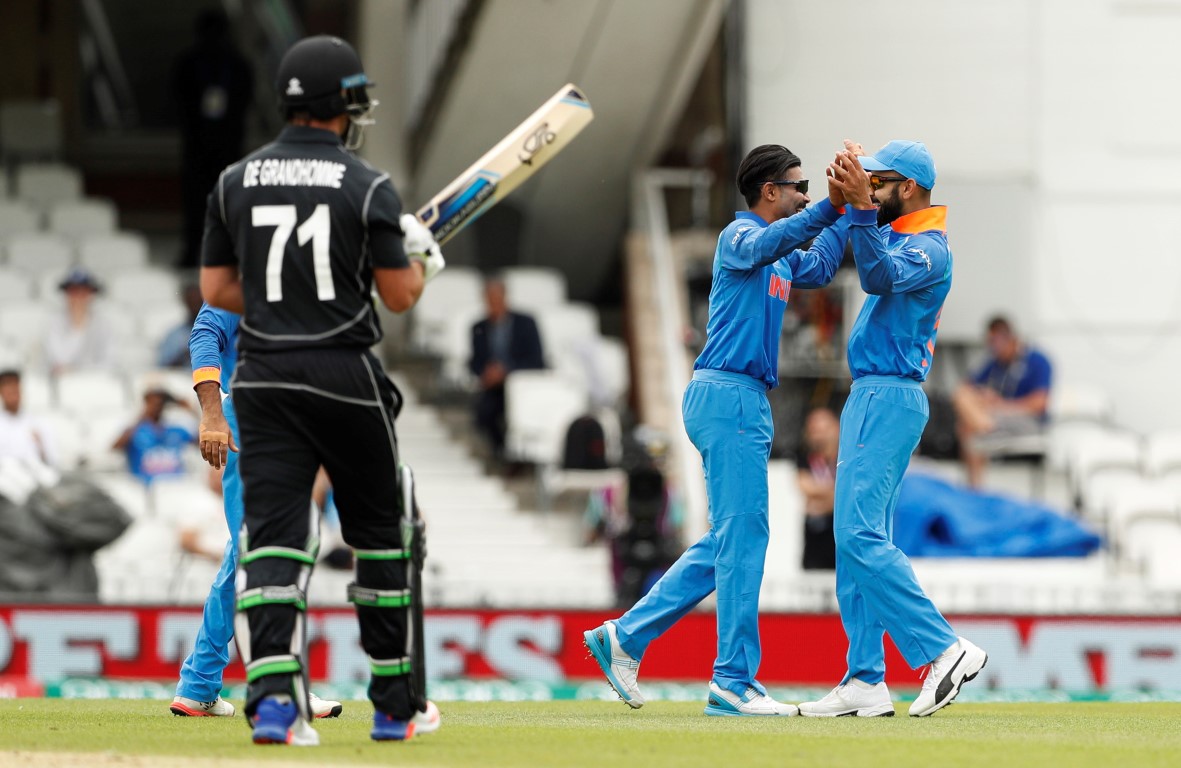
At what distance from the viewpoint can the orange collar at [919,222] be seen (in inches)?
268

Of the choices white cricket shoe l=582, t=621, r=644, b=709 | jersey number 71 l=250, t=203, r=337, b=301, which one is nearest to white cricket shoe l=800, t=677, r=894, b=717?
white cricket shoe l=582, t=621, r=644, b=709

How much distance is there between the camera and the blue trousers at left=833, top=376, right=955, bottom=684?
6.56 metres

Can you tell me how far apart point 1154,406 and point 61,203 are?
966 cm

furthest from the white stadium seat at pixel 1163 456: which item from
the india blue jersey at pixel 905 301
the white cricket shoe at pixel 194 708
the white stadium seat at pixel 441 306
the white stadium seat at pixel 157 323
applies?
the white cricket shoe at pixel 194 708

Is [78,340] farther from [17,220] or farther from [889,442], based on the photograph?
[889,442]

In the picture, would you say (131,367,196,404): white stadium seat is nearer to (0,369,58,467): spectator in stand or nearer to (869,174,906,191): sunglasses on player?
(0,369,58,467): spectator in stand

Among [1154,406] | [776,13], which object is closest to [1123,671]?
[1154,406]

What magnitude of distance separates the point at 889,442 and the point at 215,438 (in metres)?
2.29

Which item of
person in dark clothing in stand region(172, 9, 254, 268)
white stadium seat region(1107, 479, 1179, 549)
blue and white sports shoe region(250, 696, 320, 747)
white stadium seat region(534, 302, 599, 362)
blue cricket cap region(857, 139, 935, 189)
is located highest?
person in dark clothing in stand region(172, 9, 254, 268)

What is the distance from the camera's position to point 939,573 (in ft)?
40.7

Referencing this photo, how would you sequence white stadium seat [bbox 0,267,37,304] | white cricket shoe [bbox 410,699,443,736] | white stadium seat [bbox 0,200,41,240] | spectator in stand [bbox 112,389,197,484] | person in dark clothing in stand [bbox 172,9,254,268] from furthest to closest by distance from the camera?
person in dark clothing in stand [bbox 172,9,254,268] → white stadium seat [bbox 0,200,41,240] → white stadium seat [bbox 0,267,37,304] → spectator in stand [bbox 112,389,197,484] → white cricket shoe [bbox 410,699,443,736]

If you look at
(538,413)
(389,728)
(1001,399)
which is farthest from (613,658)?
(1001,399)

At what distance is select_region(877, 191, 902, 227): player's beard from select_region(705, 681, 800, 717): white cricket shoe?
172cm

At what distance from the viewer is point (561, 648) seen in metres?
11.2
